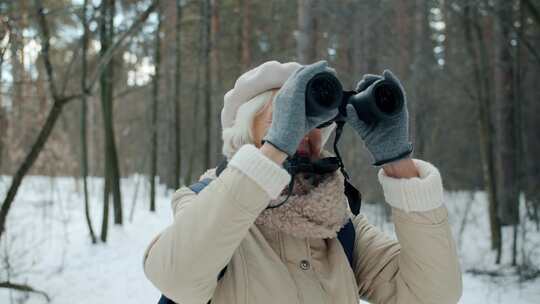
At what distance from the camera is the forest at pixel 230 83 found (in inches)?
195

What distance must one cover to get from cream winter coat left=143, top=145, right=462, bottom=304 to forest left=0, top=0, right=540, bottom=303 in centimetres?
78

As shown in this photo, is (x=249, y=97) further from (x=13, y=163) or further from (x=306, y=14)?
(x=13, y=163)

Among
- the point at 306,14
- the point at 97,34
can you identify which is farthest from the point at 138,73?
the point at 306,14

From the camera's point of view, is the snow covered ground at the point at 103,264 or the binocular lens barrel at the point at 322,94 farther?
the snow covered ground at the point at 103,264

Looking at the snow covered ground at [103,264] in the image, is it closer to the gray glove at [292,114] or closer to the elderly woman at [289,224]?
the elderly woman at [289,224]

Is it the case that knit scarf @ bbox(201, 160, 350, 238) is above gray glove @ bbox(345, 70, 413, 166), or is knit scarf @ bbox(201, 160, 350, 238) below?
below

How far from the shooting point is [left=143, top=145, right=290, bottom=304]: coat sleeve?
1.16 metres

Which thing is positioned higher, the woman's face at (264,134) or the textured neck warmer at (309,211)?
the woman's face at (264,134)

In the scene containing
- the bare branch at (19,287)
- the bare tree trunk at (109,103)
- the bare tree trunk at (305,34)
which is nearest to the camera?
the bare branch at (19,287)

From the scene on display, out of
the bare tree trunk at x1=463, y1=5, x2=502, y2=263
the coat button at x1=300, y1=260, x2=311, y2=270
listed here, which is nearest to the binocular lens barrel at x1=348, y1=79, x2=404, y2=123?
the coat button at x1=300, y1=260, x2=311, y2=270

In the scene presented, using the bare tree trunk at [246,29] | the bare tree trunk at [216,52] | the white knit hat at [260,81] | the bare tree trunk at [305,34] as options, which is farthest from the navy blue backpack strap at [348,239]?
the bare tree trunk at [246,29]

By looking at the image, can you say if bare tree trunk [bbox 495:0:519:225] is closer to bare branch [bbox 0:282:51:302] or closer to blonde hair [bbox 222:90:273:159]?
bare branch [bbox 0:282:51:302]

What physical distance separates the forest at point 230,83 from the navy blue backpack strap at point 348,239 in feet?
2.24

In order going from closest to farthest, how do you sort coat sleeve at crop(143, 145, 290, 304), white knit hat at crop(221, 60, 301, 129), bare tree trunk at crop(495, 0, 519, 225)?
coat sleeve at crop(143, 145, 290, 304) → white knit hat at crop(221, 60, 301, 129) → bare tree trunk at crop(495, 0, 519, 225)
